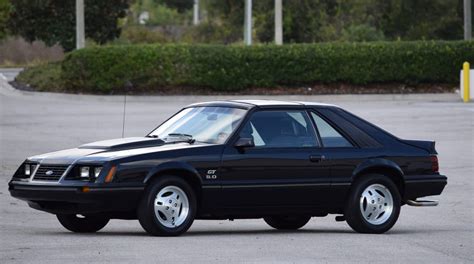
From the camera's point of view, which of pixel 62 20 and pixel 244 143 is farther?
pixel 62 20

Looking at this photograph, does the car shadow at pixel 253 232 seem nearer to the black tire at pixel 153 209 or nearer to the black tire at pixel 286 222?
the black tire at pixel 286 222

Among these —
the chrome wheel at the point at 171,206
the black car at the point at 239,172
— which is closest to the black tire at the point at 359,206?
the black car at the point at 239,172

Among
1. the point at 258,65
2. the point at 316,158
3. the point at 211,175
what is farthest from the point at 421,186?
the point at 258,65

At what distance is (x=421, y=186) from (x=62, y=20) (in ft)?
138

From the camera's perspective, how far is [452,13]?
56.6 m

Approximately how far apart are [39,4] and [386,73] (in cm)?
1713

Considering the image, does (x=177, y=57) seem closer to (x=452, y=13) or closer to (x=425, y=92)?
(x=425, y=92)

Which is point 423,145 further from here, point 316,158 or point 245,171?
point 245,171

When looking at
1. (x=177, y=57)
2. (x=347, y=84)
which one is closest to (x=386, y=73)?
(x=347, y=84)

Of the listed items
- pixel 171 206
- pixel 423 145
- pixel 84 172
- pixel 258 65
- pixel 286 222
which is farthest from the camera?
pixel 258 65

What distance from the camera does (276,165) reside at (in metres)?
12.2

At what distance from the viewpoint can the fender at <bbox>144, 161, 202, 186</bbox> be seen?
38.0 ft

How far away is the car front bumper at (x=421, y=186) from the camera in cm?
1288

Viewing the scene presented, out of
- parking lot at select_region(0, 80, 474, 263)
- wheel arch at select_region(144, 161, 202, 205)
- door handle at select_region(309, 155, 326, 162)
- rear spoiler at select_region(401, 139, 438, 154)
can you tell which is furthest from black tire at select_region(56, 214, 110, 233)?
rear spoiler at select_region(401, 139, 438, 154)
